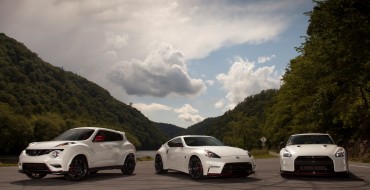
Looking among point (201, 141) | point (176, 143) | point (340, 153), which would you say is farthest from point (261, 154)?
point (340, 153)

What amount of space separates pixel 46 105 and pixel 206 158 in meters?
118

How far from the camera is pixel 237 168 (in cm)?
1204

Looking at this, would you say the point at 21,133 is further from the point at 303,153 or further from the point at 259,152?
the point at 303,153

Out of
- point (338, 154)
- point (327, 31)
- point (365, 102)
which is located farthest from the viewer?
point (365, 102)

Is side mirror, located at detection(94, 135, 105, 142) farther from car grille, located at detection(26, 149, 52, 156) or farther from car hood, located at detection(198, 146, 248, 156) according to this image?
car hood, located at detection(198, 146, 248, 156)

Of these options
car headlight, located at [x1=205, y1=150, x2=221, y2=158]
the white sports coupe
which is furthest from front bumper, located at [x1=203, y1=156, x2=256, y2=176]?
the white sports coupe

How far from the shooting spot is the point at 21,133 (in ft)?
279

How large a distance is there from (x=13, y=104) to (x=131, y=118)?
72862 millimetres

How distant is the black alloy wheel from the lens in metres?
12.3

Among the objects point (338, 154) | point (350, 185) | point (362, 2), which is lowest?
point (350, 185)

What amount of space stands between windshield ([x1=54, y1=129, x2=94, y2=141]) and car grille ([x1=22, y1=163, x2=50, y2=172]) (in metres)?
1.35

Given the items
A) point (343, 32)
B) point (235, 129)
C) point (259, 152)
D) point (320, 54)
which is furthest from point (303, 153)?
point (235, 129)

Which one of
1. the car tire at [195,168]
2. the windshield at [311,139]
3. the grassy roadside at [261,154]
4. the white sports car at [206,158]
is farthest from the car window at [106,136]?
the grassy roadside at [261,154]

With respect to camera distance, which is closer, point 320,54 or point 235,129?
point 320,54
